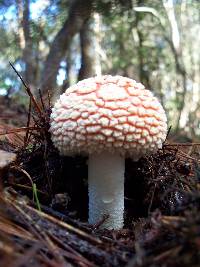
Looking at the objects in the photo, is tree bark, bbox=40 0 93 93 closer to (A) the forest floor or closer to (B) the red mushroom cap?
(A) the forest floor

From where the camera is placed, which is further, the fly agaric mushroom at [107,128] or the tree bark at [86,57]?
the tree bark at [86,57]

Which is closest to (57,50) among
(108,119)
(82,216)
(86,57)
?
(86,57)

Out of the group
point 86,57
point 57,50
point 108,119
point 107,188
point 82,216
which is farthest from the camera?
point 86,57

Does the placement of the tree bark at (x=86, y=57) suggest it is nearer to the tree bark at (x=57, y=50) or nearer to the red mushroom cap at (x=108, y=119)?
the tree bark at (x=57, y=50)

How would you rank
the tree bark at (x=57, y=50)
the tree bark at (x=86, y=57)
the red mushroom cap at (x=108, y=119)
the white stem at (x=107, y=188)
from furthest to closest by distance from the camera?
the tree bark at (x=86, y=57) < the tree bark at (x=57, y=50) < the white stem at (x=107, y=188) < the red mushroom cap at (x=108, y=119)

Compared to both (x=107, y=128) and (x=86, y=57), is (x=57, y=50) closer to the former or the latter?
(x=86, y=57)

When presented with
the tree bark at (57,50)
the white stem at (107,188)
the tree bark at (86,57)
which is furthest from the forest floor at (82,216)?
the tree bark at (86,57)
